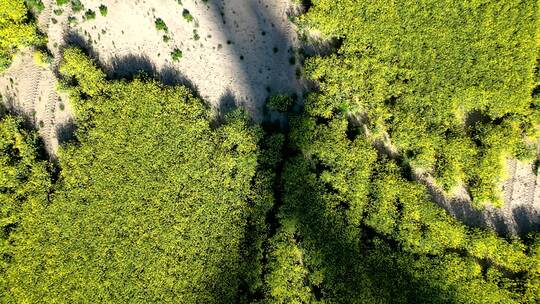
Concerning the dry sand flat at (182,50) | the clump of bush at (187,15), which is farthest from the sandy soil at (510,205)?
the clump of bush at (187,15)

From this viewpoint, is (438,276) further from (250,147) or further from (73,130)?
(73,130)

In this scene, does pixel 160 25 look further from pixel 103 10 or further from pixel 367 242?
pixel 367 242

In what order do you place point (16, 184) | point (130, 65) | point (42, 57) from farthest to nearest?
point (130, 65)
point (42, 57)
point (16, 184)

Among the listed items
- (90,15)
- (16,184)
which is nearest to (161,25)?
Result: (90,15)

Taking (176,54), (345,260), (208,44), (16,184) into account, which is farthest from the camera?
(208,44)

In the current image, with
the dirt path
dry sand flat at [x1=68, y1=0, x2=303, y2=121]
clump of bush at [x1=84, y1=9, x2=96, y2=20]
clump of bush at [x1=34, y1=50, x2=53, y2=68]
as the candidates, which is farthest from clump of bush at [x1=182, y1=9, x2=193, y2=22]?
clump of bush at [x1=34, y1=50, x2=53, y2=68]
